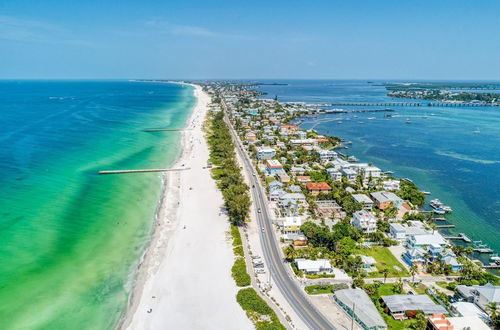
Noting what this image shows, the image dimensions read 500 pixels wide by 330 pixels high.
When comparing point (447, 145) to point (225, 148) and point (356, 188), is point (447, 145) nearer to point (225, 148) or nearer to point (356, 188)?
point (356, 188)

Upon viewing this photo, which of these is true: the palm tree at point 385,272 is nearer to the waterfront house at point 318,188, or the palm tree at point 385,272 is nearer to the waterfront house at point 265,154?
the waterfront house at point 318,188

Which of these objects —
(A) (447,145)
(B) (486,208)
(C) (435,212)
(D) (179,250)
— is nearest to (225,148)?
(D) (179,250)

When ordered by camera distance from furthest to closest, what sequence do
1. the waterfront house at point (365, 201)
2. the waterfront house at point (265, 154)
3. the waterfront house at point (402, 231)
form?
the waterfront house at point (265, 154), the waterfront house at point (365, 201), the waterfront house at point (402, 231)

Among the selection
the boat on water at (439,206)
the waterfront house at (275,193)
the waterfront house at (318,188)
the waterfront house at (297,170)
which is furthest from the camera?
the waterfront house at (297,170)

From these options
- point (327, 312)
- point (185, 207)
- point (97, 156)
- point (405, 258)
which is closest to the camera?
point (327, 312)

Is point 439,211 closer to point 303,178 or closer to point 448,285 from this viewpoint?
point 448,285

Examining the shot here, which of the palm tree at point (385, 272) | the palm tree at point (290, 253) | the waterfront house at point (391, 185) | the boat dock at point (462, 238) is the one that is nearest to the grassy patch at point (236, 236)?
the palm tree at point (290, 253)
